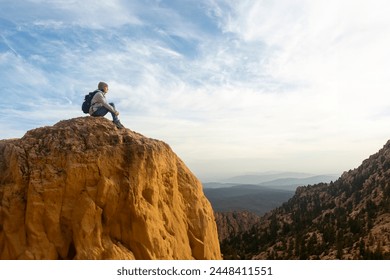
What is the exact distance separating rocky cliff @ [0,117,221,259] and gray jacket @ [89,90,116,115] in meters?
0.72

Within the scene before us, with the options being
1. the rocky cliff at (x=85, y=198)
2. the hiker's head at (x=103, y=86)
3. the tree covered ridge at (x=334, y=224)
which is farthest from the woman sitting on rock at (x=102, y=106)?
the tree covered ridge at (x=334, y=224)

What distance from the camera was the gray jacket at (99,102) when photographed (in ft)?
36.4

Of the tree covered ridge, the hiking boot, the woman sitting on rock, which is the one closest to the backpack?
the woman sitting on rock

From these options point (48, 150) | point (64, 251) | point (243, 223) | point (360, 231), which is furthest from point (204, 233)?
point (243, 223)

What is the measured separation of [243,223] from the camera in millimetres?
73000

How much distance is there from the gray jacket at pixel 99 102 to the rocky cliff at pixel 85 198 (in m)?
0.72

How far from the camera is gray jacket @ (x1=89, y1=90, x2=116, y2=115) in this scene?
1109cm

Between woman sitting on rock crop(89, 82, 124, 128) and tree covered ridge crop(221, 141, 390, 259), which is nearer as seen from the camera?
woman sitting on rock crop(89, 82, 124, 128)

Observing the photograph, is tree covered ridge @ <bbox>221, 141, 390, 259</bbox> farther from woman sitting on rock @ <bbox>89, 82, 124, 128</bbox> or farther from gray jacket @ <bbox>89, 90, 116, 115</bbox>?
gray jacket @ <bbox>89, 90, 116, 115</bbox>

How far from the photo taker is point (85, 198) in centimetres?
908

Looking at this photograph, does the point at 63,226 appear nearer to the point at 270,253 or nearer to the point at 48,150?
the point at 48,150

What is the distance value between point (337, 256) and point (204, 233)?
20.5 meters

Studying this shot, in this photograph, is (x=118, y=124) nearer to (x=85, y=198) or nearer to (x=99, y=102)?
(x=99, y=102)

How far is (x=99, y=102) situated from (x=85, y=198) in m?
3.15
